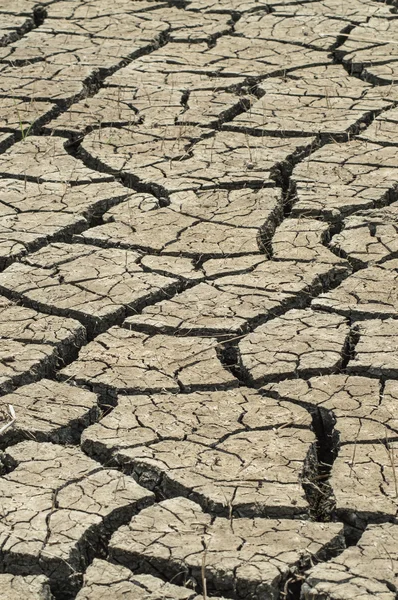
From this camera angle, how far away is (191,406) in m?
3.57

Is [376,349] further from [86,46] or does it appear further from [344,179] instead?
[86,46]

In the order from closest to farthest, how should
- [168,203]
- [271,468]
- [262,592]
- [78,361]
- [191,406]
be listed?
[262,592]
[271,468]
[191,406]
[78,361]
[168,203]

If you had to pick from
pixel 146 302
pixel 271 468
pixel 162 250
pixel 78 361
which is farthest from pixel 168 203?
Result: pixel 271 468

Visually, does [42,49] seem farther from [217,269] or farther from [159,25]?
[217,269]

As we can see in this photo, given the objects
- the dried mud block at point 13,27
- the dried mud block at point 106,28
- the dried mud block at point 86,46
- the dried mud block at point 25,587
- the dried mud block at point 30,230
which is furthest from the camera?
the dried mud block at point 13,27

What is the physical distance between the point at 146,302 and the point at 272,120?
184cm

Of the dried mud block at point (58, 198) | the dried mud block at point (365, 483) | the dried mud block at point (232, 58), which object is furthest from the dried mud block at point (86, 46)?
the dried mud block at point (365, 483)

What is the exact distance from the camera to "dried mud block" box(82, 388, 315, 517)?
10.3 feet

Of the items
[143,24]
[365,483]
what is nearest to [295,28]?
[143,24]

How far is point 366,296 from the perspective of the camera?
164 inches

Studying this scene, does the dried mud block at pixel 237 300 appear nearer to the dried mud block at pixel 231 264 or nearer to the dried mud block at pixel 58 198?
the dried mud block at pixel 231 264

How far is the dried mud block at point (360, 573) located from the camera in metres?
2.75

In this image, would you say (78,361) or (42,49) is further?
(42,49)

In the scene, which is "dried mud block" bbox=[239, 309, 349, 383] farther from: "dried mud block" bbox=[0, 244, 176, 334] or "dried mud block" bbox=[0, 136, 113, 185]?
"dried mud block" bbox=[0, 136, 113, 185]
